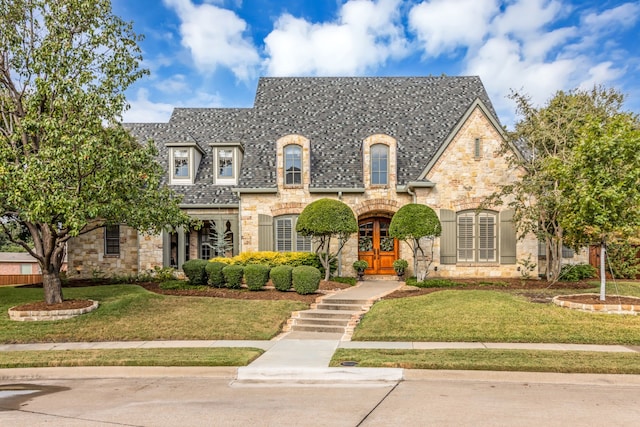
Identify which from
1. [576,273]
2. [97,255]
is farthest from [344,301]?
[97,255]

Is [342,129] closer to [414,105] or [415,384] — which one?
[414,105]

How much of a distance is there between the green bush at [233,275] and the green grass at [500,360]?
6.75 metres

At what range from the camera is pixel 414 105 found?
21.0 metres

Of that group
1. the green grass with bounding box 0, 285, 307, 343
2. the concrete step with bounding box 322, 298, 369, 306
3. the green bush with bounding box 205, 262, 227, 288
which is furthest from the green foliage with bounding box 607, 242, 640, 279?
the green bush with bounding box 205, 262, 227, 288

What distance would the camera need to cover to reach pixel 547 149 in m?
15.2

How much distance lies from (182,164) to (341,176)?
7376 millimetres

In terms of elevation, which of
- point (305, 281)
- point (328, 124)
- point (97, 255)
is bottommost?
point (305, 281)

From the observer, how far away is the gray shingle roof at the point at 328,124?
720 inches

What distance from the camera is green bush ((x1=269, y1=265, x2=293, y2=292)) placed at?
13477mm

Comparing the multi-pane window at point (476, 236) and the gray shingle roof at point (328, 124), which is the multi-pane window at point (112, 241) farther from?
the multi-pane window at point (476, 236)

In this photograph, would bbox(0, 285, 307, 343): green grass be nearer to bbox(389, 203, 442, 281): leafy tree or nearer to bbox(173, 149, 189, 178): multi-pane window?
bbox(389, 203, 442, 281): leafy tree

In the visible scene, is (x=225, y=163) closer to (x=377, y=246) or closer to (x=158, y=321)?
(x=377, y=246)

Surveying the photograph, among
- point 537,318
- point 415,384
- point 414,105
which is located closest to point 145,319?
point 415,384

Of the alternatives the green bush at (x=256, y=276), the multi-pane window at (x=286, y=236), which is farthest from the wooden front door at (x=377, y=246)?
the green bush at (x=256, y=276)
